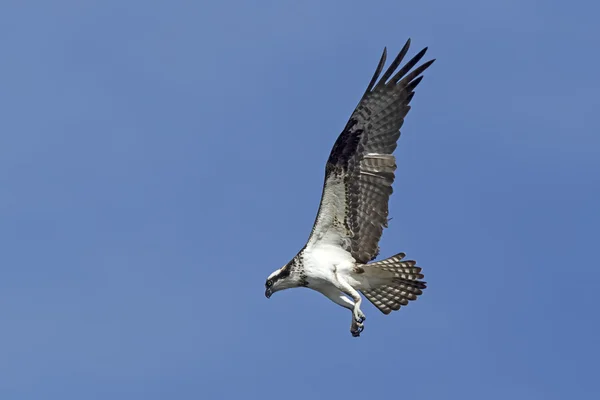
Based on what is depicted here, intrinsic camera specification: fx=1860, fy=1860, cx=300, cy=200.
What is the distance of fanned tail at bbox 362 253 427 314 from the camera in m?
25.4

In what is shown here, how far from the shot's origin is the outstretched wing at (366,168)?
81.3ft

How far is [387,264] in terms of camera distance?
25.4 metres

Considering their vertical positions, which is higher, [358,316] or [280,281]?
[280,281]

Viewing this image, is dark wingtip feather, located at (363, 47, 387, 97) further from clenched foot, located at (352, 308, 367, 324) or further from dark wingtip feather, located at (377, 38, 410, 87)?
clenched foot, located at (352, 308, 367, 324)

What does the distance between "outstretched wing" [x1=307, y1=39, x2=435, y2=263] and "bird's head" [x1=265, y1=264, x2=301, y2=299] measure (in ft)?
1.83

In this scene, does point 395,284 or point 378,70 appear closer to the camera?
point 378,70

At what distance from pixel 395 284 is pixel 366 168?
1.77m

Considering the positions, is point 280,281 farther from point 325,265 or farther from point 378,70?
point 378,70

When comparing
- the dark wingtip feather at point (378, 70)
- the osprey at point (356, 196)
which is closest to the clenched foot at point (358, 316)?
the osprey at point (356, 196)

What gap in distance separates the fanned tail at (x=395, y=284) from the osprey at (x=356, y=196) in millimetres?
180

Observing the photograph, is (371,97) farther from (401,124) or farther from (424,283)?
(424,283)

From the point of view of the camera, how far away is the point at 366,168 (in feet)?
81.7

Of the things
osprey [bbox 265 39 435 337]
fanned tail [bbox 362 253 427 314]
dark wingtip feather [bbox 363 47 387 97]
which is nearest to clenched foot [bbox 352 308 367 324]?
osprey [bbox 265 39 435 337]

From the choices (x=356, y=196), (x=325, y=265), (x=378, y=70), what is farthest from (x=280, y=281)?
(x=378, y=70)
